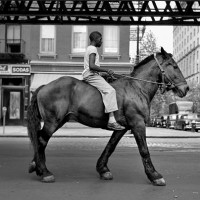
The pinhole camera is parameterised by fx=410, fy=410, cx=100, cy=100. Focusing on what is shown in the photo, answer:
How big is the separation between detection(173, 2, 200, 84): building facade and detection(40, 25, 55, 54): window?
6194cm

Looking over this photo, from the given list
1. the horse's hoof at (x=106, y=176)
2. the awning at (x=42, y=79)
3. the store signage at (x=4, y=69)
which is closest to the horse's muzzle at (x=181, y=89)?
→ the horse's hoof at (x=106, y=176)

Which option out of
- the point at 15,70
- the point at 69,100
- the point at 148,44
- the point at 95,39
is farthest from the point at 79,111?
the point at 148,44

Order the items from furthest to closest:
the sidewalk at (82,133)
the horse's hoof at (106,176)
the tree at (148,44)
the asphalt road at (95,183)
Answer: the tree at (148,44) → the sidewalk at (82,133) → the horse's hoof at (106,176) → the asphalt road at (95,183)

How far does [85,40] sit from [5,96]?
26.5ft

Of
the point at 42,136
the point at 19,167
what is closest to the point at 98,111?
the point at 42,136

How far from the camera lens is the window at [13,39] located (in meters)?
34.6

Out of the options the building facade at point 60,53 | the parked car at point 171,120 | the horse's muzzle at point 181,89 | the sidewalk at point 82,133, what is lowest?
the parked car at point 171,120

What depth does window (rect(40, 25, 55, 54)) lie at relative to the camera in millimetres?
33938

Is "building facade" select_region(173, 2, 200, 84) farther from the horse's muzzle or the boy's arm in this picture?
the boy's arm

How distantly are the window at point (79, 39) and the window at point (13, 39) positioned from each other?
4.71 metres

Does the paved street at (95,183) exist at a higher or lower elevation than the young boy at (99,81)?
lower

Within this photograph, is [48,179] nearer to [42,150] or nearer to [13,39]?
[42,150]

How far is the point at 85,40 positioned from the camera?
111ft

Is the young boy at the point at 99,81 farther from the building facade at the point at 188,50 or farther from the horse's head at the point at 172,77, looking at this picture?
the building facade at the point at 188,50
